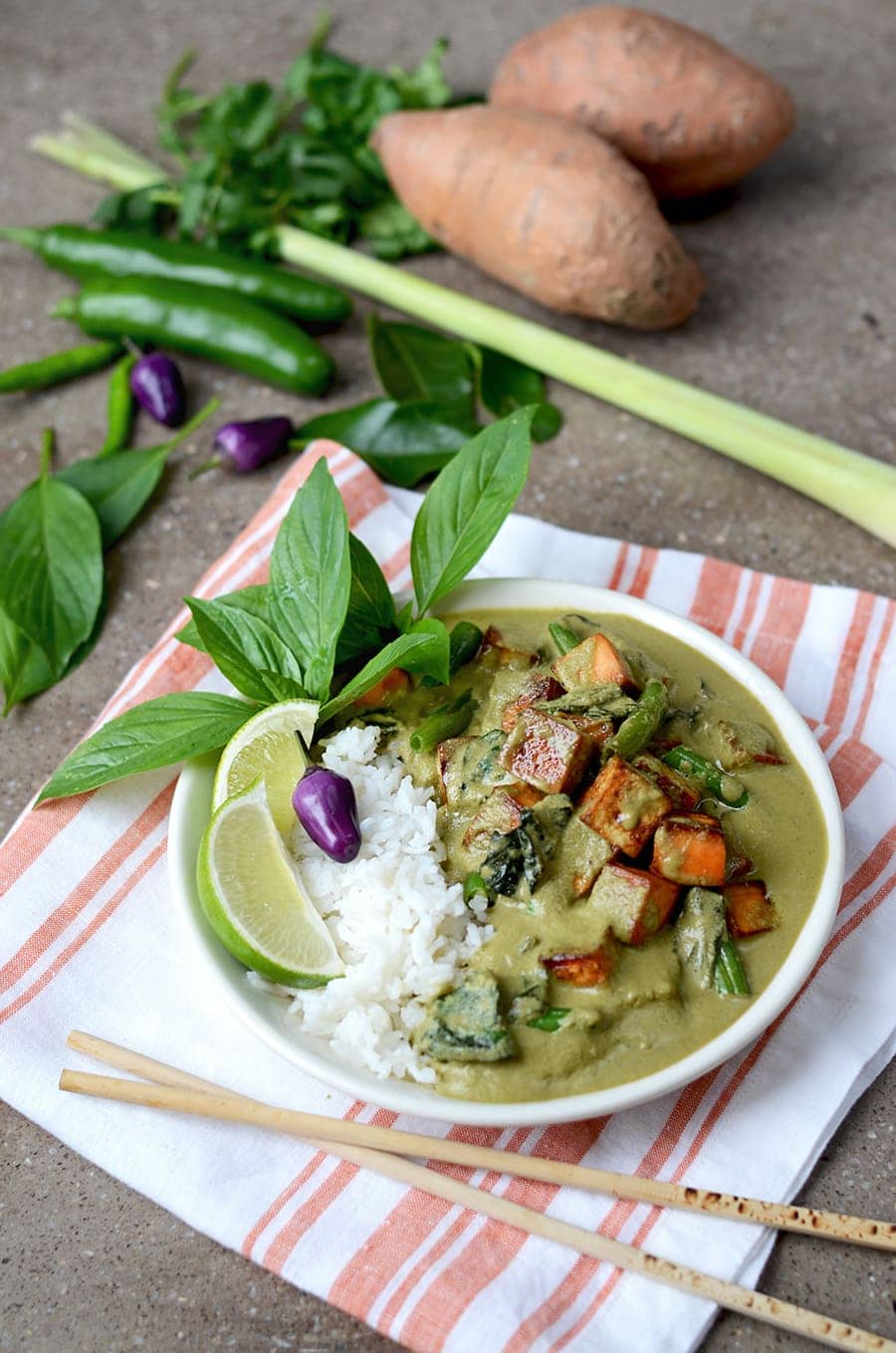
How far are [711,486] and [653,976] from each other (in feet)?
5.90

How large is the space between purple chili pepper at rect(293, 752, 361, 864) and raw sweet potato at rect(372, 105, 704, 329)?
2.00 metres

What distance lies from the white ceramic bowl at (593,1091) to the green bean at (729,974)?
4 centimetres

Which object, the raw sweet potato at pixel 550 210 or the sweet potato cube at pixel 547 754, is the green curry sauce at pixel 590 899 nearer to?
the sweet potato cube at pixel 547 754

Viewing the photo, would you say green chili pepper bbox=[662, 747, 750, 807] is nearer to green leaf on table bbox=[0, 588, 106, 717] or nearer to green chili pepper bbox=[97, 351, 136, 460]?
green leaf on table bbox=[0, 588, 106, 717]

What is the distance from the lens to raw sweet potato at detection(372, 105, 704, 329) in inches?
149

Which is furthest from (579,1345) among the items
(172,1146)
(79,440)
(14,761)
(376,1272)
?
(79,440)

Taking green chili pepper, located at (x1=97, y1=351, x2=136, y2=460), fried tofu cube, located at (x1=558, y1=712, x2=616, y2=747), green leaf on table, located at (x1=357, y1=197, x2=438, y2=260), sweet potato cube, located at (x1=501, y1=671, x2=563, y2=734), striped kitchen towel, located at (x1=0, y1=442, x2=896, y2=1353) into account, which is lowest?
striped kitchen towel, located at (x1=0, y1=442, x2=896, y2=1353)

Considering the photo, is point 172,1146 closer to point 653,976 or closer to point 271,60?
point 653,976

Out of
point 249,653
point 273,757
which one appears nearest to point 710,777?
point 273,757

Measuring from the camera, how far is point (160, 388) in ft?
13.1

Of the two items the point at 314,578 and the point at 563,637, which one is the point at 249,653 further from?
the point at 563,637

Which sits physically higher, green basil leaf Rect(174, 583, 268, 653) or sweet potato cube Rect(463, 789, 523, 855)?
green basil leaf Rect(174, 583, 268, 653)

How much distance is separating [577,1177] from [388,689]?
1.04 m

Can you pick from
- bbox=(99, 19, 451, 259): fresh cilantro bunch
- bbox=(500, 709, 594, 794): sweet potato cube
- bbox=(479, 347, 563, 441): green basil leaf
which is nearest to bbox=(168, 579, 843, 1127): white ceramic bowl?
bbox=(500, 709, 594, 794): sweet potato cube
